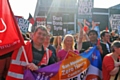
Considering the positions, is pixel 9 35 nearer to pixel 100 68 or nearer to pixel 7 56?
pixel 7 56

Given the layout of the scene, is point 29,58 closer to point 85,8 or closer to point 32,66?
point 32,66

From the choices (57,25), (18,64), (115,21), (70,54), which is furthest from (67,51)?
(115,21)

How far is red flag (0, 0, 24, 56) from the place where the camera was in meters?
3.25

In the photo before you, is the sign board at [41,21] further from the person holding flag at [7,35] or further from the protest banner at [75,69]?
the person holding flag at [7,35]

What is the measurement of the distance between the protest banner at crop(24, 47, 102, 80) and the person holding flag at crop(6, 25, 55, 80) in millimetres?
108

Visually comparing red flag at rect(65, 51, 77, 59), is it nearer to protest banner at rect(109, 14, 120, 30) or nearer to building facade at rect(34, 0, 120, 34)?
protest banner at rect(109, 14, 120, 30)

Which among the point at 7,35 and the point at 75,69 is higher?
the point at 7,35

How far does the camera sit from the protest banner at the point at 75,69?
151 inches

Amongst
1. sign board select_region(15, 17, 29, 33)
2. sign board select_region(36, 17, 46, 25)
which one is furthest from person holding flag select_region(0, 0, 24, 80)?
sign board select_region(15, 17, 29, 33)

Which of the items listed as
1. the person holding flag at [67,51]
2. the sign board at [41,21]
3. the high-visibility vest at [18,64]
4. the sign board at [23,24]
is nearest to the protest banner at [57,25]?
the sign board at [41,21]

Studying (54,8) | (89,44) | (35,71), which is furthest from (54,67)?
(54,8)

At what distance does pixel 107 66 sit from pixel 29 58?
150 centimetres

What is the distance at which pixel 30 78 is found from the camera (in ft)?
12.2

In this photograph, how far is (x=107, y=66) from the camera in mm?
4328
